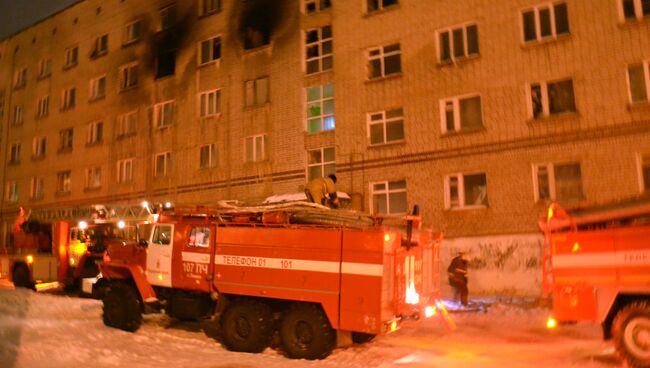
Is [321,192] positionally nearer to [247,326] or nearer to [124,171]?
[247,326]

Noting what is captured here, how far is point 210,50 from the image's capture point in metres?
24.3

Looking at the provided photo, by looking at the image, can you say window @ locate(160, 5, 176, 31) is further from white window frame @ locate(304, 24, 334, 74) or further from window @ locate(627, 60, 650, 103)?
window @ locate(627, 60, 650, 103)

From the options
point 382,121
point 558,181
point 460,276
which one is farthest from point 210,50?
point 558,181

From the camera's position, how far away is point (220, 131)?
23.0m

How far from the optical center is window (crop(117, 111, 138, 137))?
26781mm

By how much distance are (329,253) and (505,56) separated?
37.0ft

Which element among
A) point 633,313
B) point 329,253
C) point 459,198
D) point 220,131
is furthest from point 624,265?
point 220,131

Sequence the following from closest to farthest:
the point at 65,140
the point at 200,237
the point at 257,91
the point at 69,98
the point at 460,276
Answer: the point at 200,237 < the point at 460,276 < the point at 257,91 < the point at 65,140 < the point at 69,98

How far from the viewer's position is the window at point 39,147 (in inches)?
1251

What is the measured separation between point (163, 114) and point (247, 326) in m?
19.1

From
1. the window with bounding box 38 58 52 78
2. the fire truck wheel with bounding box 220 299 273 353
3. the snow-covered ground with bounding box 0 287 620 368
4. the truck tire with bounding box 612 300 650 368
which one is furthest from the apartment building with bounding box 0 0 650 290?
the fire truck wheel with bounding box 220 299 273 353

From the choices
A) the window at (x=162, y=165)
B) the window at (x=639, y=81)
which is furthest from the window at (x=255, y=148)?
the window at (x=639, y=81)

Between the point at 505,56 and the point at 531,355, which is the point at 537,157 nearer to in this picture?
the point at 505,56

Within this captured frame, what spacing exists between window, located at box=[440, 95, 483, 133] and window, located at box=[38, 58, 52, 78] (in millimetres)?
27451
